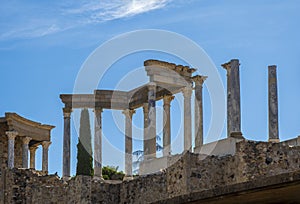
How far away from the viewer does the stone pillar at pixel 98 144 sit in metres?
37.4

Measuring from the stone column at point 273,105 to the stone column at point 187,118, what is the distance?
23.7 feet

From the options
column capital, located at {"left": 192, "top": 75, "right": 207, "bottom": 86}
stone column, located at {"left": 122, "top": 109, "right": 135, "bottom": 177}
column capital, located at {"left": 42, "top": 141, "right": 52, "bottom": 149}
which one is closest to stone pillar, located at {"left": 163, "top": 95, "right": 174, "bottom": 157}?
stone column, located at {"left": 122, "top": 109, "right": 135, "bottom": 177}

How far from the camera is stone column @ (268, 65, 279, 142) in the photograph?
1085 inches

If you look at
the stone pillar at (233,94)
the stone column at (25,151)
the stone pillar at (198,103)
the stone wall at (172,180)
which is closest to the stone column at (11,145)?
the stone column at (25,151)

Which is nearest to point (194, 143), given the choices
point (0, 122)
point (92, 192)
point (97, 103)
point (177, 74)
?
point (177, 74)

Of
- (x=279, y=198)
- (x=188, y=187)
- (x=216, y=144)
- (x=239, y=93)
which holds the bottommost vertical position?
(x=279, y=198)

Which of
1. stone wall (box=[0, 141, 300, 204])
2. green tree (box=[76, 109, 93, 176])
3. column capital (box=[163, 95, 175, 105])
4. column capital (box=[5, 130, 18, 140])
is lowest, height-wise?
stone wall (box=[0, 141, 300, 204])

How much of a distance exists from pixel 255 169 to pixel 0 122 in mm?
23432

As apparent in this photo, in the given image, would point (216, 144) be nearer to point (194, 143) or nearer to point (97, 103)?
point (194, 143)

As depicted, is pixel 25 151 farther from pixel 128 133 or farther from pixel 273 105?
pixel 273 105

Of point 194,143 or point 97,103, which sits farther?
point 97,103

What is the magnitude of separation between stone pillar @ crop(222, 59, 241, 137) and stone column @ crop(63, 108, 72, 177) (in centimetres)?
1000

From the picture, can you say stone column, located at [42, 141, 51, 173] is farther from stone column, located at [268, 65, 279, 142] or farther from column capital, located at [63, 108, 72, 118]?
stone column, located at [268, 65, 279, 142]

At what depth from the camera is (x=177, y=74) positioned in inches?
1415
